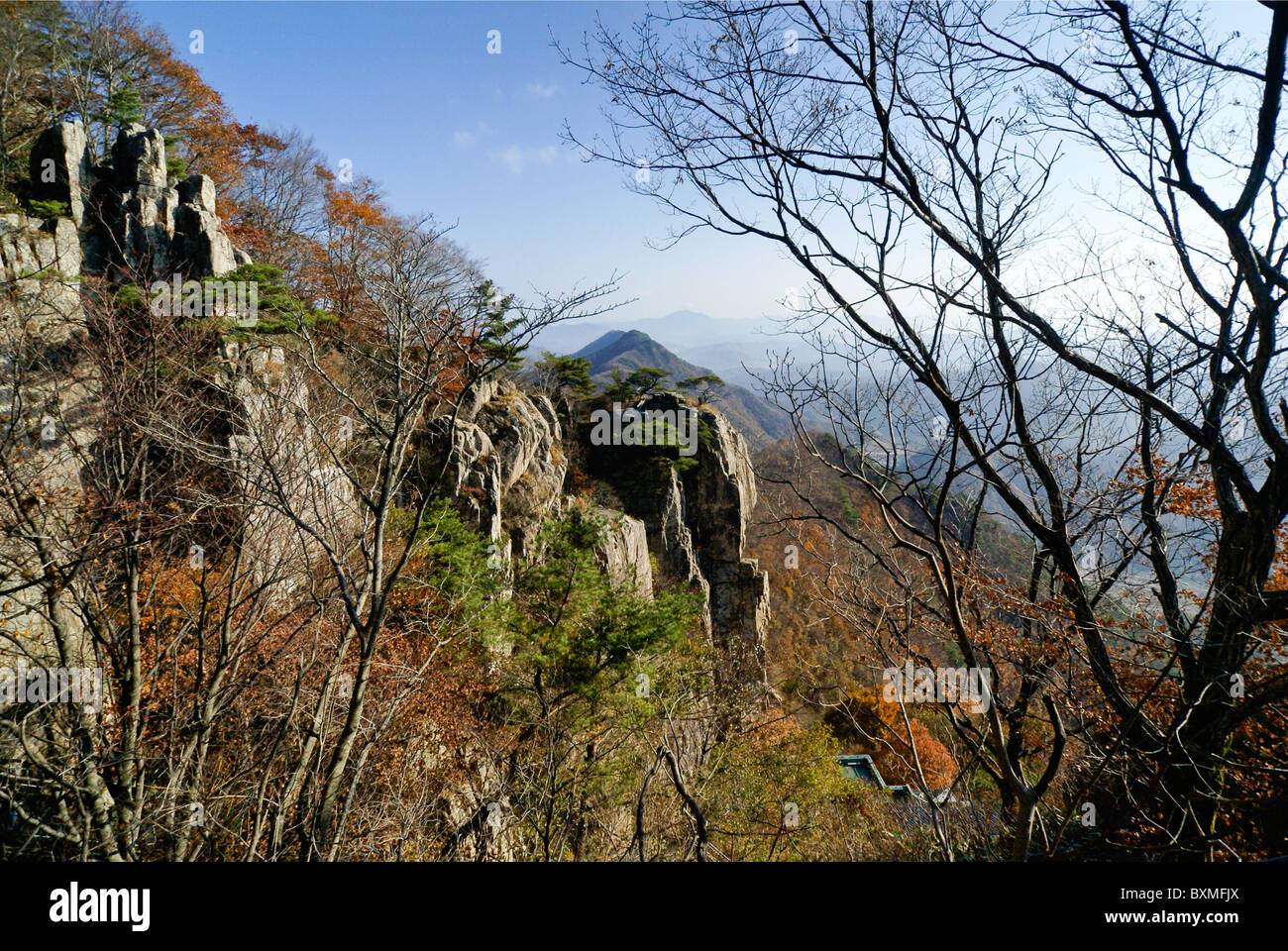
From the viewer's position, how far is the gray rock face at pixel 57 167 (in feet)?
45.3

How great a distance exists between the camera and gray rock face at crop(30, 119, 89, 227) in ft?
45.3

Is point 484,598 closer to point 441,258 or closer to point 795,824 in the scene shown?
point 441,258

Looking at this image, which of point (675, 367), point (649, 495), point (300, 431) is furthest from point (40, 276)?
point (675, 367)

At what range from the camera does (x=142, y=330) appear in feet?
31.4

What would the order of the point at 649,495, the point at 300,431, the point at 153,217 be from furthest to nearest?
the point at 649,495 < the point at 153,217 < the point at 300,431

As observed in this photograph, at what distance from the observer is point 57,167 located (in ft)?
45.9

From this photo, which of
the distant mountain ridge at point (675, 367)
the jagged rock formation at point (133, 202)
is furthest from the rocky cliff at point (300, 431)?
the distant mountain ridge at point (675, 367)

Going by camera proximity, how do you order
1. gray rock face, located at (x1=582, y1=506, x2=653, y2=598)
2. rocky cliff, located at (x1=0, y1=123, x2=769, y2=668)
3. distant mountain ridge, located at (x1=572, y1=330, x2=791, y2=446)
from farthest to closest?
1. distant mountain ridge, located at (x1=572, y1=330, x2=791, y2=446)
2. gray rock face, located at (x1=582, y1=506, x2=653, y2=598)
3. rocky cliff, located at (x1=0, y1=123, x2=769, y2=668)

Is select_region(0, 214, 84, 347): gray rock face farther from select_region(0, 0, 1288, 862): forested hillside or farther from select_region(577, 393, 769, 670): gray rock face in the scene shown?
select_region(577, 393, 769, 670): gray rock face

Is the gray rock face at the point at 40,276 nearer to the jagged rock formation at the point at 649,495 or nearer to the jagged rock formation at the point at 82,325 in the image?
the jagged rock formation at the point at 82,325

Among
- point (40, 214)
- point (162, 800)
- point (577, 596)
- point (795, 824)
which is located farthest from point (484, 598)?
point (40, 214)

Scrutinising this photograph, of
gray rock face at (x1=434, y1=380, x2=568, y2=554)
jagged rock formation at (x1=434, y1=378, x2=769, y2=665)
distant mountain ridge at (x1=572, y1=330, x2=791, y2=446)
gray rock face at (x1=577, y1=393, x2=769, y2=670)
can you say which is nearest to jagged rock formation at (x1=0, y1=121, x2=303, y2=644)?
gray rock face at (x1=434, y1=380, x2=568, y2=554)

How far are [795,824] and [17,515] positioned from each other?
13.7 metres

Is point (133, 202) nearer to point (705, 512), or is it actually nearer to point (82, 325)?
point (82, 325)
